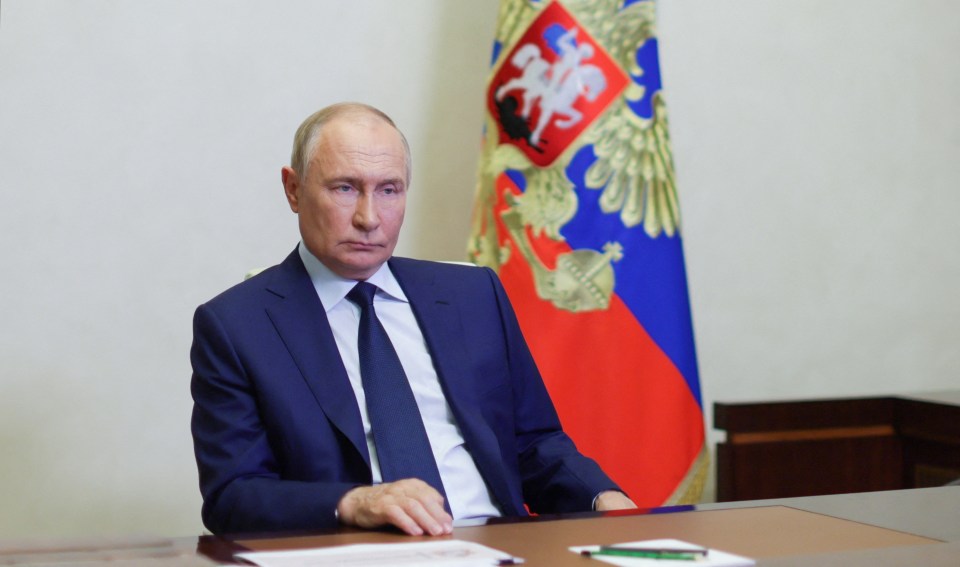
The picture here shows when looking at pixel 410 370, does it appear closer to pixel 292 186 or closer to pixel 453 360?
pixel 453 360

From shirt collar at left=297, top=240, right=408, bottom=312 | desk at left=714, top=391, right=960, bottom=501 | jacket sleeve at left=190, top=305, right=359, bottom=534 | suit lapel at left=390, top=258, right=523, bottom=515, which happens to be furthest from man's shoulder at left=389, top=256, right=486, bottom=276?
desk at left=714, top=391, right=960, bottom=501

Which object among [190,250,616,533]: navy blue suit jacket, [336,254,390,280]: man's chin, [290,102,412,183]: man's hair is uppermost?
[290,102,412,183]: man's hair

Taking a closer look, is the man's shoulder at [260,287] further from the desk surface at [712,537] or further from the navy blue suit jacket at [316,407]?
the desk surface at [712,537]

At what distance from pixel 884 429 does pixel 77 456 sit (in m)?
2.59

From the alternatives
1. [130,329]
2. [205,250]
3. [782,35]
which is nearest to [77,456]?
[130,329]

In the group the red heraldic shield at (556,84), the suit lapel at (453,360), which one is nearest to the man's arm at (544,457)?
the suit lapel at (453,360)

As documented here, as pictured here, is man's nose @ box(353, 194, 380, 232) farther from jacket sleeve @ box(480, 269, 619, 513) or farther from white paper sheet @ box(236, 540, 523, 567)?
white paper sheet @ box(236, 540, 523, 567)

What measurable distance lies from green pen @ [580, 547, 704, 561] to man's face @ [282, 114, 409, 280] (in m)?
0.96

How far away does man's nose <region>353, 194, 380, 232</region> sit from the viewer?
216 centimetres

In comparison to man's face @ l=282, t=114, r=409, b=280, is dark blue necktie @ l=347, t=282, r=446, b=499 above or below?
below

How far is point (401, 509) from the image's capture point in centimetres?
159

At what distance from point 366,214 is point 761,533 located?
1.01m

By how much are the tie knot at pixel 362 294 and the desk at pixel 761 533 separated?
26.8 inches

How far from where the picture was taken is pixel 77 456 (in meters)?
3.28
